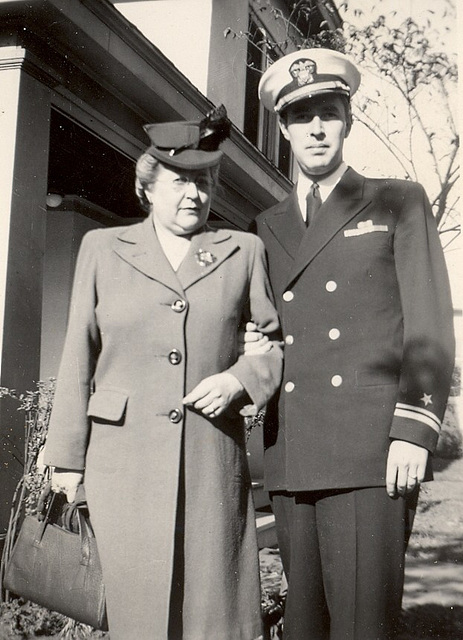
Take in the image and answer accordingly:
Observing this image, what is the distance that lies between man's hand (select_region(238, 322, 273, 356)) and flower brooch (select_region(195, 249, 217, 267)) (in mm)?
→ 235

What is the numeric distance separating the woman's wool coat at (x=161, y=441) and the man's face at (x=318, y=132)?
473 millimetres

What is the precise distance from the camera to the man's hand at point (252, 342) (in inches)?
83.2

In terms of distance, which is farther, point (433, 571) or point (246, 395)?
point (433, 571)

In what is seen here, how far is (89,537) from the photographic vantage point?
220 cm

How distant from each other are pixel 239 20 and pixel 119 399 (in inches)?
183

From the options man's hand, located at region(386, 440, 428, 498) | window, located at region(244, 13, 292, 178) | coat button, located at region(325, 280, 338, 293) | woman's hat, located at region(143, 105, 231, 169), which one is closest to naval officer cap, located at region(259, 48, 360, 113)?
woman's hat, located at region(143, 105, 231, 169)

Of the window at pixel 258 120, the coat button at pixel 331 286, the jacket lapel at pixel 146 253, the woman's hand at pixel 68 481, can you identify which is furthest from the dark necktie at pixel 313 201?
the window at pixel 258 120

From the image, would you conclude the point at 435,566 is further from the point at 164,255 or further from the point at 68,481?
the point at 164,255

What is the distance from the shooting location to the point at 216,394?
6.63ft

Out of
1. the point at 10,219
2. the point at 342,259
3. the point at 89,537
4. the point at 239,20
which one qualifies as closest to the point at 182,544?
the point at 89,537

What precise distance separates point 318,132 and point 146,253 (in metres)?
0.68

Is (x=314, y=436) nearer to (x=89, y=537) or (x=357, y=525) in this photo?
(x=357, y=525)

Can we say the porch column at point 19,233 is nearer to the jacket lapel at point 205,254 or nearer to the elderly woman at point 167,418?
the elderly woman at point 167,418

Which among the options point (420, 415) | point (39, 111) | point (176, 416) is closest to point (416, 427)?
point (420, 415)
